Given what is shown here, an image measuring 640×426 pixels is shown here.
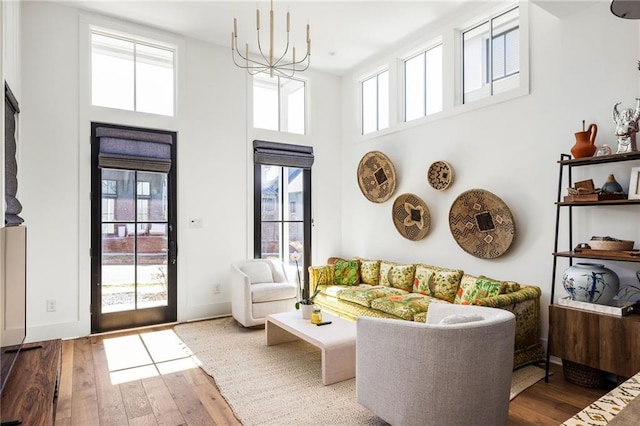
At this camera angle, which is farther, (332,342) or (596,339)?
(332,342)

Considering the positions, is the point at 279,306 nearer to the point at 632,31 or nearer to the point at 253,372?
the point at 253,372

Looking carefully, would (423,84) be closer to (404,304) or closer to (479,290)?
(479,290)

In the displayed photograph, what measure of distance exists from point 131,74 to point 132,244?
2.01m

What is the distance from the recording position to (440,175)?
4238 millimetres

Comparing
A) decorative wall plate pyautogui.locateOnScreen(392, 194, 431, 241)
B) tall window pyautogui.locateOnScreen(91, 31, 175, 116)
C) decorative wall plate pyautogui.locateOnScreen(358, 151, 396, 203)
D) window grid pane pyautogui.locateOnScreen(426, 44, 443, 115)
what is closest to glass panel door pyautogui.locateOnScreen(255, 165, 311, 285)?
decorative wall plate pyautogui.locateOnScreen(358, 151, 396, 203)

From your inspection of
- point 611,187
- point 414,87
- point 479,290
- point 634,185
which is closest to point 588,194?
point 611,187

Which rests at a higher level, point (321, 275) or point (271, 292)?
point (321, 275)

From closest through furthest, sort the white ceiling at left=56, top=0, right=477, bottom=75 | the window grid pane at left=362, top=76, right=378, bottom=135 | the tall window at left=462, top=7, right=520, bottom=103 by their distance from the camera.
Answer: the tall window at left=462, top=7, right=520, bottom=103 → the white ceiling at left=56, top=0, right=477, bottom=75 → the window grid pane at left=362, top=76, right=378, bottom=135

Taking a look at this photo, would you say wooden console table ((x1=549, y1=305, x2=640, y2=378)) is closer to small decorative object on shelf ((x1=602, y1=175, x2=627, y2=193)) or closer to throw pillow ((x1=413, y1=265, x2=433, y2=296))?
small decorative object on shelf ((x1=602, y1=175, x2=627, y2=193))

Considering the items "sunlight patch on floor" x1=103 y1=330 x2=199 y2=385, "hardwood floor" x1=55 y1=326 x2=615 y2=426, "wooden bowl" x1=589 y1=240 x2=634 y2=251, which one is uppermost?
"wooden bowl" x1=589 y1=240 x2=634 y2=251

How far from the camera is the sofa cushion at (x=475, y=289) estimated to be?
130 inches

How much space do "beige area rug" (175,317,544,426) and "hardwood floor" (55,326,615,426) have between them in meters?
0.12

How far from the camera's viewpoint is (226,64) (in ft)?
16.0

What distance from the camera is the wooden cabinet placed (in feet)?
8.17
